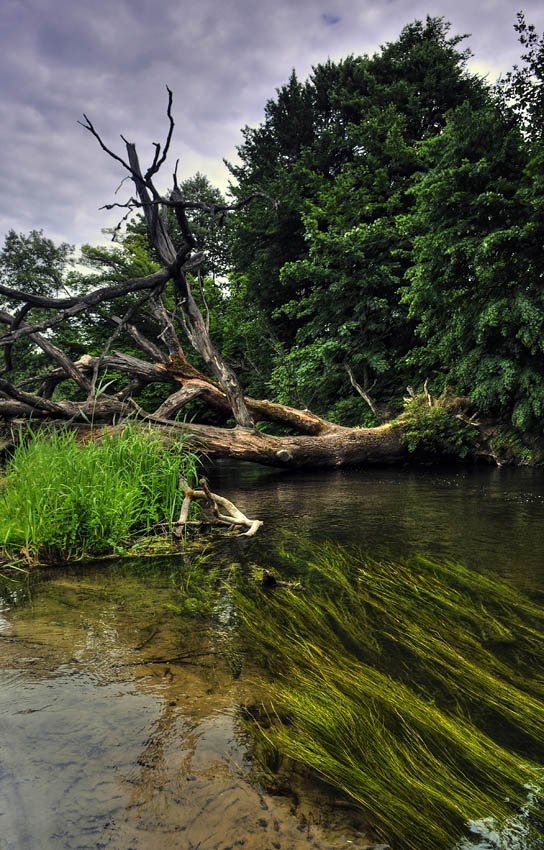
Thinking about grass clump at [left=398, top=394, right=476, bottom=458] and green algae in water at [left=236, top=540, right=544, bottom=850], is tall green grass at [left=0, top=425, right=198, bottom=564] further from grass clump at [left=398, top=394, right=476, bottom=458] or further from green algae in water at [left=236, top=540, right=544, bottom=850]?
grass clump at [left=398, top=394, right=476, bottom=458]

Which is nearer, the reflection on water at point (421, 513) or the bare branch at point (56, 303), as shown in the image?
the reflection on water at point (421, 513)

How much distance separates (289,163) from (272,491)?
59.1 feet

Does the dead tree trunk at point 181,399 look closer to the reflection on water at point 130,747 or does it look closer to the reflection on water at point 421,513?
the reflection on water at point 421,513

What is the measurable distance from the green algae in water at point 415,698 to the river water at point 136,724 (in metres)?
0.15

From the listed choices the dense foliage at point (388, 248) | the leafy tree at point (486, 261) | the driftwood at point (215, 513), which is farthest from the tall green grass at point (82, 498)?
the leafy tree at point (486, 261)

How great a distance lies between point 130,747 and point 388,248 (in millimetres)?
14968

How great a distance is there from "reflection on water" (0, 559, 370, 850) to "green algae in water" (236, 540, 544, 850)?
0.19 meters

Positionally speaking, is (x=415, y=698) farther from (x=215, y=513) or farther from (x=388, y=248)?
(x=388, y=248)

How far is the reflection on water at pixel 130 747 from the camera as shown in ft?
3.64

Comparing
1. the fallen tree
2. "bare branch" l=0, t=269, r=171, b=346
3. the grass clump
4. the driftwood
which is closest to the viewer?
the driftwood

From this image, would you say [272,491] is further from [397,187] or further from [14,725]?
[397,187]

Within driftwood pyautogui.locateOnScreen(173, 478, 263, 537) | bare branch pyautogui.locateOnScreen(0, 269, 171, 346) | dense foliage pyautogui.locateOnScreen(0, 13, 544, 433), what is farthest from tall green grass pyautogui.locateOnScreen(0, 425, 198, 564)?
dense foliage pyautogui.locateOnScreen(0, 13, 544, 433)

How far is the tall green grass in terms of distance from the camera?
12.0ft

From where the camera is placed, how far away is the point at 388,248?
14148 mm
